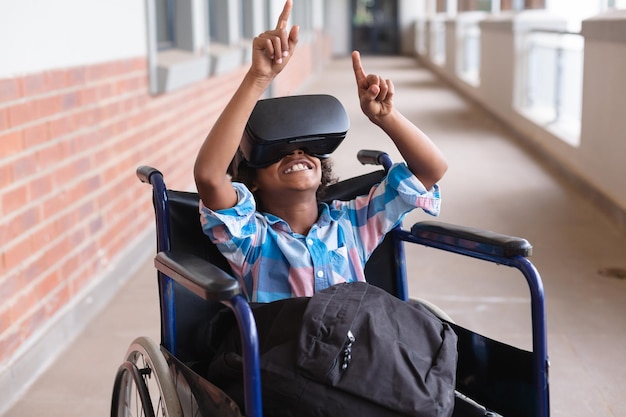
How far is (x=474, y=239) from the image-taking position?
1594 mm

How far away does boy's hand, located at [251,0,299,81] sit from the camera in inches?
57.2

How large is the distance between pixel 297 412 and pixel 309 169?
51cm

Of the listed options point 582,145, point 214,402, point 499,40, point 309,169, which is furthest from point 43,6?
point 499,40

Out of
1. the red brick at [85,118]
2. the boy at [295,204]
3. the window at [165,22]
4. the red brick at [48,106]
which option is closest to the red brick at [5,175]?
the red brick at [48,106]

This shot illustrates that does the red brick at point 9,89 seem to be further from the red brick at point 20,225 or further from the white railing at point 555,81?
the white railing at point 555,81

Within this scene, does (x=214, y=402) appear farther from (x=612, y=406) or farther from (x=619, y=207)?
(x=619, y=207)

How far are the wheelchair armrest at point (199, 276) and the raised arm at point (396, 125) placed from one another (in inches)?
17.6

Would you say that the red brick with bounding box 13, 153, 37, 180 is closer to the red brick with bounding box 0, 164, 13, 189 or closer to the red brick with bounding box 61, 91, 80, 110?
the red brick with bounding box 0, 164, 13, 189

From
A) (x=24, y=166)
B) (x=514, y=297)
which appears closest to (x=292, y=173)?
(x=24, y=166)

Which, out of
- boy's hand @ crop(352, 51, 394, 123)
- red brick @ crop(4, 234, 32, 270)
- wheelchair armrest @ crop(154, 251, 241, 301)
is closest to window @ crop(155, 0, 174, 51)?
red brick @ crop(4, 234, 32, 270)

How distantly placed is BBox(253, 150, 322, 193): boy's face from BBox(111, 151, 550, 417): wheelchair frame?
21 centimetres

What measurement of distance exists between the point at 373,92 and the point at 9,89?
4.11 ft

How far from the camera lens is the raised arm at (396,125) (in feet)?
5.19

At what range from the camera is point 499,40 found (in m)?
8.65
